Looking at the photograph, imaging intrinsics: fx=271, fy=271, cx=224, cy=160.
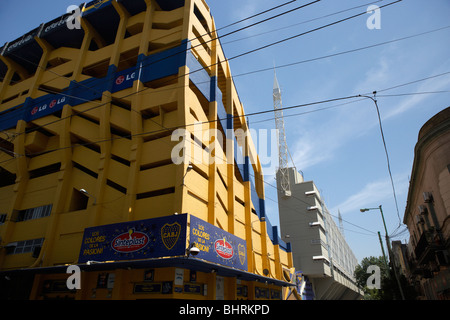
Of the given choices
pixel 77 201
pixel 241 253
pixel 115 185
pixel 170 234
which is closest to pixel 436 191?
pixel 241 253

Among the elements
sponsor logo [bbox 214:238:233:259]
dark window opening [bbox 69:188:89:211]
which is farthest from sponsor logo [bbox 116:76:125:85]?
sponsor logo [bbox 214:238:233:259]

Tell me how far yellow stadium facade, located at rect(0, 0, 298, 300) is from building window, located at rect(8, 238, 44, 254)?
0.10 meters

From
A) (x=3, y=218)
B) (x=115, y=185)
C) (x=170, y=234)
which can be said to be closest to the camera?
(x=170, y=234)

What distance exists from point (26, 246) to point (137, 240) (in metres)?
14.3

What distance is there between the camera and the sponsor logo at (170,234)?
48.5 feet

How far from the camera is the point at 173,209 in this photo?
18.2 meters

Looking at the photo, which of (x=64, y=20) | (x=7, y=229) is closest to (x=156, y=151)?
(x=7, y=229)

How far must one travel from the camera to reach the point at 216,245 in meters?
17.2

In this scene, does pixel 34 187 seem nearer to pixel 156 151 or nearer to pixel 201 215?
pixel 156 151

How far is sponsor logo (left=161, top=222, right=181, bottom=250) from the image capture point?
582 inches

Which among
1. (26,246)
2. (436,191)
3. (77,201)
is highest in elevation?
(77,201)

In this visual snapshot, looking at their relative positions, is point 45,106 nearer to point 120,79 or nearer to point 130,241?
point 120,79

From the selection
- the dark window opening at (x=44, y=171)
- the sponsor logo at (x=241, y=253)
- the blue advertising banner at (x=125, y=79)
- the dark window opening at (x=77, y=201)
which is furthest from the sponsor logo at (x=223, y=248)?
the dark window opening at (x=44, y=171)

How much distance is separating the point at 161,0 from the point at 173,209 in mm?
21029
